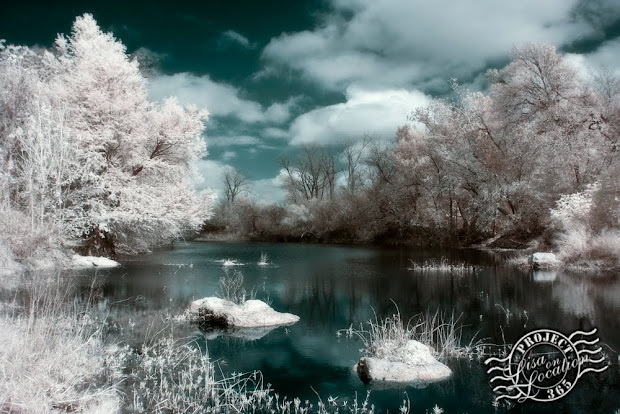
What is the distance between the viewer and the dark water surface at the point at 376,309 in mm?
6996

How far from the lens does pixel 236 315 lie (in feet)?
37.1

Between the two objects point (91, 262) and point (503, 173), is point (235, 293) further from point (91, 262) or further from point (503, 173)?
point (503, 173)

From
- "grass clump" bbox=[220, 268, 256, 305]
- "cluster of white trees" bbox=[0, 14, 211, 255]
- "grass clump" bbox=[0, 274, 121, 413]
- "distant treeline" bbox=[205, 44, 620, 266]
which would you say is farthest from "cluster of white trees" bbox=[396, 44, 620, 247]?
"grass clump" bbox=[0, 274, 121, 413]

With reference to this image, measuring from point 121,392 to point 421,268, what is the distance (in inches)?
674

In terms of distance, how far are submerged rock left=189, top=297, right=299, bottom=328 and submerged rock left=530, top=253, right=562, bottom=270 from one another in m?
14.2

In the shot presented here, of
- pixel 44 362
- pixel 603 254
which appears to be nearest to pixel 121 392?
pixel 44 362

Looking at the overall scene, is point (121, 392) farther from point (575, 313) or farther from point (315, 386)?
point (575, 313)

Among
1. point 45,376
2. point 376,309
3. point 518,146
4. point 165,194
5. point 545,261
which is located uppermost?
point 518,146

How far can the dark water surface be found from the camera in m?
7.00

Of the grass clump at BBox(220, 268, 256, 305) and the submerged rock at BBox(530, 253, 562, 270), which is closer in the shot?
the grass clump at BBox(220, 268, 256, 305)

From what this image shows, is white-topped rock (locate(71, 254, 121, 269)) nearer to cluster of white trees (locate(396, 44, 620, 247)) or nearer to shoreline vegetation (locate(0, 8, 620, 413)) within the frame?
shoreline vegetation (locate(0, 8, 620, 413))

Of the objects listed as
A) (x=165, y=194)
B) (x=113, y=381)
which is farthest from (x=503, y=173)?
(x=113, y=381)

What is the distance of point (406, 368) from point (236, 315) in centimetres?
503

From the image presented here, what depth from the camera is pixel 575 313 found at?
11.7 meters
